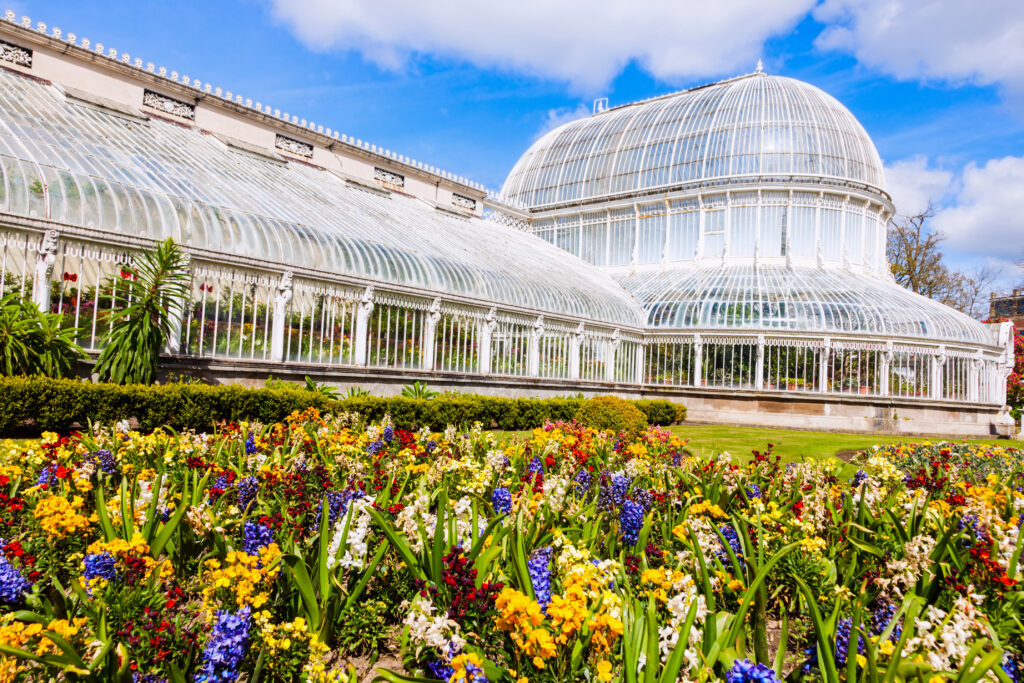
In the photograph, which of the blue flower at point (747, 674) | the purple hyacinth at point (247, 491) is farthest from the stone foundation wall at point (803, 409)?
the blue flower at point (747, 674)

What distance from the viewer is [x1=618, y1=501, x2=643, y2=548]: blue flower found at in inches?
191

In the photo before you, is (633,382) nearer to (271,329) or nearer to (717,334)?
(717,334)

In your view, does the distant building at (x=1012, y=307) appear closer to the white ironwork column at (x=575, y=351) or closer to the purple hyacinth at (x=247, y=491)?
the white ironwork column at (x=575, y=351)

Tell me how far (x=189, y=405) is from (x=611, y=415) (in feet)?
26.1

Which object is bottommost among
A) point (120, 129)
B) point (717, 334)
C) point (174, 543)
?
point (174, 543)

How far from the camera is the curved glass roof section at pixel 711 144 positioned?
30.2 meters

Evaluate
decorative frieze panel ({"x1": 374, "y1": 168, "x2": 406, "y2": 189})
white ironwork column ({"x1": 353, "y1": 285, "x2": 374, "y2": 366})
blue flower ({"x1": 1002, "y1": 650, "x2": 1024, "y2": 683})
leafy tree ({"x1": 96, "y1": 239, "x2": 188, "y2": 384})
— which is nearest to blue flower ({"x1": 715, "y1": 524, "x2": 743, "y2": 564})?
blue flower ({"x1": 1002, "y1": 650, "x2": 1024, "y2": 683})

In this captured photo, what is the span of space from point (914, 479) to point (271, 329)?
12055mm

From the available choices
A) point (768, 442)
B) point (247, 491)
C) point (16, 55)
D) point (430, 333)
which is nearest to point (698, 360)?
point (768, 442)

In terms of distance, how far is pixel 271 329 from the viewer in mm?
14281

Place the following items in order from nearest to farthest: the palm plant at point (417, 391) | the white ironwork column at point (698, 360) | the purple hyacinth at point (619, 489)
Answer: the purple hyacinth at point (619, 489)
the palm plant at point (417, 391)
the white ironwork column at point (698, 360)

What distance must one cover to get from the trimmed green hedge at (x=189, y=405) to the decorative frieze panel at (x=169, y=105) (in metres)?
11.8

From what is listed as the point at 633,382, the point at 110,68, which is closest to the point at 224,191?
the point at 110,68

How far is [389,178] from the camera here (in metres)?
25.6
